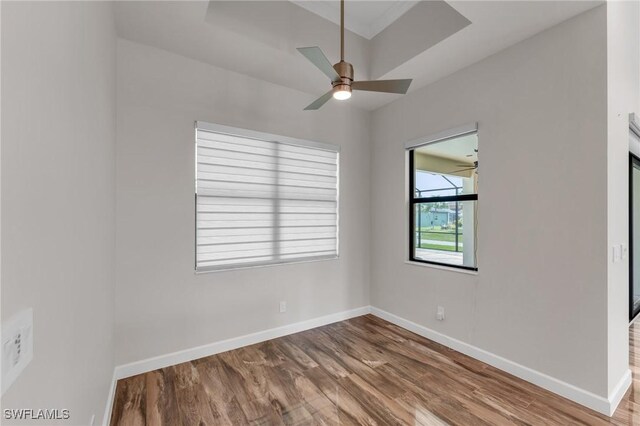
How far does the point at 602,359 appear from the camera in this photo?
2.06 meters

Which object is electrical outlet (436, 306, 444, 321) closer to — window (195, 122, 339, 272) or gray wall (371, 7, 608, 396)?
gray wall (371, 7, 608, 396)

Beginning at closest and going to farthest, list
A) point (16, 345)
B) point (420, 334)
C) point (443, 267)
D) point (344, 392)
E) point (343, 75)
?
point (16, 345)
point (343, 75)
point (344, 392)
point (443, 267)
point (420, 334)

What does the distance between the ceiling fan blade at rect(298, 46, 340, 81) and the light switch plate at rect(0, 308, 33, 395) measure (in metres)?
1.75

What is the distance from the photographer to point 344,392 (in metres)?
2.29

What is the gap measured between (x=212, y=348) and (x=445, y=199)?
9.63ft

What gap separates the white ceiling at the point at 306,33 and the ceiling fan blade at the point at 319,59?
936mm

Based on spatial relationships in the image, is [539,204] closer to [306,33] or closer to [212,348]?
[306,33]

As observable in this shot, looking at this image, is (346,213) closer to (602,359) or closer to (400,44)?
(400,44)

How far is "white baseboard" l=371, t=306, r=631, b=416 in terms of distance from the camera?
2061 millimetres

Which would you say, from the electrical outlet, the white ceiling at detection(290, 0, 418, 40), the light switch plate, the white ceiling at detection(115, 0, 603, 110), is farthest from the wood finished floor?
the white ceiling at detection(290, 0, 418, 40)

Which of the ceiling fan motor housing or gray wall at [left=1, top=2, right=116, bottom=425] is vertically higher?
the ceiling fan motor housing

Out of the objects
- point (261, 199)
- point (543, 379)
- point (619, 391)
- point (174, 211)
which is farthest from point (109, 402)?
point (619, 391)

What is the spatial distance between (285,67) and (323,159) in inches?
46.3

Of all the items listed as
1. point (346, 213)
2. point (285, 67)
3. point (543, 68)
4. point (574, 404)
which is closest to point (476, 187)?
point (543, 68)
